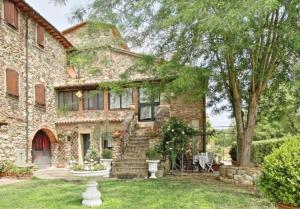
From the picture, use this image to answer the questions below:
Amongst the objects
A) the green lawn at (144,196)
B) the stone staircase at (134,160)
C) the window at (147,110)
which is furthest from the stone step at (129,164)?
the window at (147,110)

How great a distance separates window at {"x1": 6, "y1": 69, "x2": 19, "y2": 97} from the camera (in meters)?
14.9

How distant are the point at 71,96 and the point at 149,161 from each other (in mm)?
8650

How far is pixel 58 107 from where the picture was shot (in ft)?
65.3

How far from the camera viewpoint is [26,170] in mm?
13734

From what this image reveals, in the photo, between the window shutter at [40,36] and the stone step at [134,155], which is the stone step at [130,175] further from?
the window shutter at [40,36]

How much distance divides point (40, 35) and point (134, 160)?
9288 millimetres

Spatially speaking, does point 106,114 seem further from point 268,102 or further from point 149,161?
point 268,102

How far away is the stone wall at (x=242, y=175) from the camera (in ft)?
35.2

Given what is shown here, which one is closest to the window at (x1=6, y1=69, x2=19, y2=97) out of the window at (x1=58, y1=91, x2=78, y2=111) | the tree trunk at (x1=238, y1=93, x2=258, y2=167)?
the window at (x1=58, y1=91, x2=78, y2=111)

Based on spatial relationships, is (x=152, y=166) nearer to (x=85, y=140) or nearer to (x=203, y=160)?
(x=203, y=160)

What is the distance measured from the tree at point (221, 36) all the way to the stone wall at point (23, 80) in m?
7.44

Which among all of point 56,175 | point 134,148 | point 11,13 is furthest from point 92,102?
point 11,13

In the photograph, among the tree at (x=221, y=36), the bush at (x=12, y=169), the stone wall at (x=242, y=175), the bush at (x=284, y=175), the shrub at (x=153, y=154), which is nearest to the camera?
the bush at (x=284, y=175)

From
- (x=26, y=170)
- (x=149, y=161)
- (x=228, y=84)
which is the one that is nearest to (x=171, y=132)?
(x=149, y=161)
